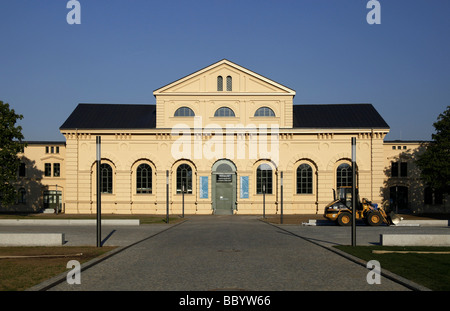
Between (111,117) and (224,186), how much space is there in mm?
14585

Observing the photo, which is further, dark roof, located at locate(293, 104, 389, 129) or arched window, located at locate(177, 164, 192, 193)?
dark roof, located at locate(293, 104, 389, 129)

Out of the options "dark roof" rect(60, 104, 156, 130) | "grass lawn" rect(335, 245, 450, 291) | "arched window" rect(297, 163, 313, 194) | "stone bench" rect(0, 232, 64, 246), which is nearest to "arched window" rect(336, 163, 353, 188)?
"arched window" rect(297, 163, 313, 194)

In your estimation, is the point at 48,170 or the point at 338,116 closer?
the point at 338,116

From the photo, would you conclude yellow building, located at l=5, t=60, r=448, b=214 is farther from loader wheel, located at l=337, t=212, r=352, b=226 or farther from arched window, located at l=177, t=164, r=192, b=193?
loader wheel, located at l=337, t=212, r=352, b=226

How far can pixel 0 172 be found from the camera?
4025 centimetres

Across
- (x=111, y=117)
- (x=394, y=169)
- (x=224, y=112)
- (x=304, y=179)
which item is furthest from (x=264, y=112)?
(x=111, y=117)

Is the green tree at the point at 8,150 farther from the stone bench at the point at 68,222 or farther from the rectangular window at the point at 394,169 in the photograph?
the rectangular window at the point at 394,169

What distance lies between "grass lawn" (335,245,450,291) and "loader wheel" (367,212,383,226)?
50.6 feet

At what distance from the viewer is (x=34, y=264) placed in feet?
43.3

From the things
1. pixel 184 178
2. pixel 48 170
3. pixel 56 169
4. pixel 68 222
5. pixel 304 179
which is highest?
pixel 56 169

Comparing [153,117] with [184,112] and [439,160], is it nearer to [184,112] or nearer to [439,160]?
[184,112]

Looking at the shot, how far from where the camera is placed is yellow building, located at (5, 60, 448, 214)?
4750 cm

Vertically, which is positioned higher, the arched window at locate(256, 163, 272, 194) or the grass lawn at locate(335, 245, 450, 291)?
the arched window at locate(256, 163, 272, 194)

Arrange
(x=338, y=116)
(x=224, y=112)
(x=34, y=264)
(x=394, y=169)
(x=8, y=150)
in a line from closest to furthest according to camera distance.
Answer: (x=34, y=264) < (x=8, y=150) < (x=224, y=112) < (x=338, y=116) < (x=394, y=169)
